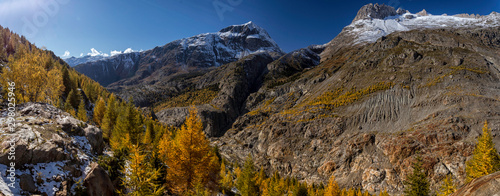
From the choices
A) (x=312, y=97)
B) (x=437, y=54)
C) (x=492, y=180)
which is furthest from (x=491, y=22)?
(x=492, y=180)

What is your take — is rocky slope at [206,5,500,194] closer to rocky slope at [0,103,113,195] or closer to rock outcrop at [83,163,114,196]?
rock outcrop at [83,163,114,196]

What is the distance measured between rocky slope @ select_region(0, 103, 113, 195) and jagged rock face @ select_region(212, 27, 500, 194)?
82762 mm

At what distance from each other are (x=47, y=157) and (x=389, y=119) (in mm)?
110285

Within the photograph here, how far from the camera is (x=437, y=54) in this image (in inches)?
4636

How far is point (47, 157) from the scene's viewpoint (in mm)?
13641

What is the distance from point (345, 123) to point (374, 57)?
77.4 metres

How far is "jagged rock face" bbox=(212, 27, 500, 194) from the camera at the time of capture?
225ft

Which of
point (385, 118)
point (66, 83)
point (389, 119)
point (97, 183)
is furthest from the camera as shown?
point (385, 118)

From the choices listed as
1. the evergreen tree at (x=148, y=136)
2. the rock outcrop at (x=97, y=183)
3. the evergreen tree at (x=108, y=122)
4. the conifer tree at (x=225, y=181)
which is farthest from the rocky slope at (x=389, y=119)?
the rock outcrop at (x=97, y=183)

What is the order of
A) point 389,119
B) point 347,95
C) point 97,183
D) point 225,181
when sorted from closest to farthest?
point 97,183 < point 225,181 < point 389,119 < point 347,95

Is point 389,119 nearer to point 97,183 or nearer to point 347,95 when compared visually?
point 347,95

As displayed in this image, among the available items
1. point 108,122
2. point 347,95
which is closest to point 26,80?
point 108,122

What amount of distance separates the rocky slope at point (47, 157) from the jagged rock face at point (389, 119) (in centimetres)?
8276

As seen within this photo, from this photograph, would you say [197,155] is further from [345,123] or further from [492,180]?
[345,123]
